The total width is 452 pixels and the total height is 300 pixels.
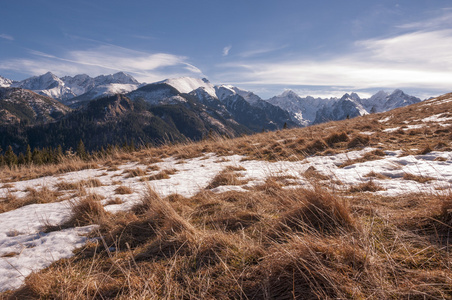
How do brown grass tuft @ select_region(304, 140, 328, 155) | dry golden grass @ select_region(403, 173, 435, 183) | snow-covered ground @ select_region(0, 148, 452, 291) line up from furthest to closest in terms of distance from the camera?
brown grass tuft @ select_region(304, 140, 328, 155) → dry golden grass @ select_region(403, 173, 435, 183) → snow-covered ground @ select_region(0, 148, 452, 291)

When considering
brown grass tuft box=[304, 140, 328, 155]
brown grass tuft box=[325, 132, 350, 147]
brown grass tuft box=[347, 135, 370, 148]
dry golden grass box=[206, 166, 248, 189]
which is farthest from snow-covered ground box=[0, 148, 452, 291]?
brown grass tuft box=[325, 132, 350, 147]

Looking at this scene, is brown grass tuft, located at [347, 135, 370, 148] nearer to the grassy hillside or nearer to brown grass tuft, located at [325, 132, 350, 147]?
brown grass tuft, located at [325, 132, 350, 147]

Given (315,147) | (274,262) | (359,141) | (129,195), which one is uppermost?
(274,262)

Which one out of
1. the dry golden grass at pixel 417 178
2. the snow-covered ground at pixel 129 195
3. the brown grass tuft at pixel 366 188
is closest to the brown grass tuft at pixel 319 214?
the snow-covered ground at pixel 129 195

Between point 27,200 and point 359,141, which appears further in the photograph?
point 359,141

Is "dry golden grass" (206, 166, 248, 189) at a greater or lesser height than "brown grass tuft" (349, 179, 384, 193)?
lesser

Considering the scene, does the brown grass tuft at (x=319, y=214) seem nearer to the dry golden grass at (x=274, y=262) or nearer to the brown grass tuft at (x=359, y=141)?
the dry golden grass at (x=274, y=262)

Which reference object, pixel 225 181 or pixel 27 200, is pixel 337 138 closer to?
pixel 225 181

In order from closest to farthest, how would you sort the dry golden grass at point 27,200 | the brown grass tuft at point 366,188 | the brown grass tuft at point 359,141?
the brown grass tuft at point 366,188 < the dry golden grass at point 27,200 < the brown grass tuft at point 359,141

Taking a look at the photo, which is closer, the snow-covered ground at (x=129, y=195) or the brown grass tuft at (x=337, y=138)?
the snow-covered ground at (x=129, y=195)

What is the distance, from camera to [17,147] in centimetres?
19638

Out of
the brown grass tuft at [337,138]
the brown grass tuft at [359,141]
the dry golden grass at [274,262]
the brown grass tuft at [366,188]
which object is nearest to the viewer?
the dry golden grass at [274,262]

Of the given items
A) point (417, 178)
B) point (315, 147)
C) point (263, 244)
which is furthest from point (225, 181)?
point (315, 147)

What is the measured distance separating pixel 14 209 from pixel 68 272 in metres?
4.26
